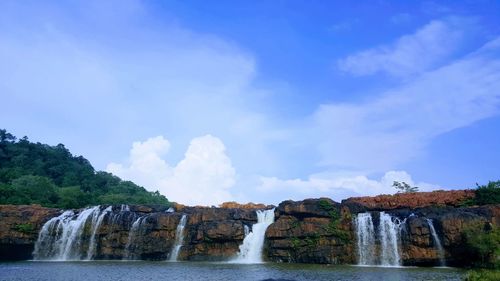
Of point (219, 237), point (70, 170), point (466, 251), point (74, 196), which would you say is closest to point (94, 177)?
point (70, 170)

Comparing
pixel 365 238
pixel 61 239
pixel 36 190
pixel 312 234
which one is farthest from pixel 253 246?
pixel 36 190

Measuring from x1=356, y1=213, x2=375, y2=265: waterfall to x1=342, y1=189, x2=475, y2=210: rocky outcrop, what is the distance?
125 inches

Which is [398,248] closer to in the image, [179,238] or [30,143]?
[179,238]

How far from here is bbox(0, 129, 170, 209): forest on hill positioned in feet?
196

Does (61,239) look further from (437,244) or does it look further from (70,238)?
(437,244)

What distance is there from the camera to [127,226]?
41.2 meters

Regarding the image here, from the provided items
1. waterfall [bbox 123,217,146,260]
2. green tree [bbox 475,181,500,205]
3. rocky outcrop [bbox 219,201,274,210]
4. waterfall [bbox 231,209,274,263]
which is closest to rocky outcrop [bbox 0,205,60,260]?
waterfall [bbox 123,217,146,260]

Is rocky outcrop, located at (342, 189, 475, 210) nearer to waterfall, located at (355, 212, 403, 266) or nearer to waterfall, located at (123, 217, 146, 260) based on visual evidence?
waterfall, located at (355, 212, 403, 266)

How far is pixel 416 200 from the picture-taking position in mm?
41656

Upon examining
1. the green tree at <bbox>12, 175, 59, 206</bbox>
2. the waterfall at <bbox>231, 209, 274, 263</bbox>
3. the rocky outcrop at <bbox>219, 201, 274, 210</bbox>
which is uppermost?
the green tree at <bbox>12, 175, 59, 206</bbox>

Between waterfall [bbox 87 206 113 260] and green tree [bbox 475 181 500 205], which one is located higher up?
green tree [bbox 475 181 500 205]

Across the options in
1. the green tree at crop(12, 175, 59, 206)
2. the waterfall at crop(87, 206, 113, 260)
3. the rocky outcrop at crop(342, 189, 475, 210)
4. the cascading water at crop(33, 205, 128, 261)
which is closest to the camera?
the rocky outcrop at crop(342, 189, 475, 210)

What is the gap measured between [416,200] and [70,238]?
3288 cm

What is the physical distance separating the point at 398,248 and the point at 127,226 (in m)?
23.9
